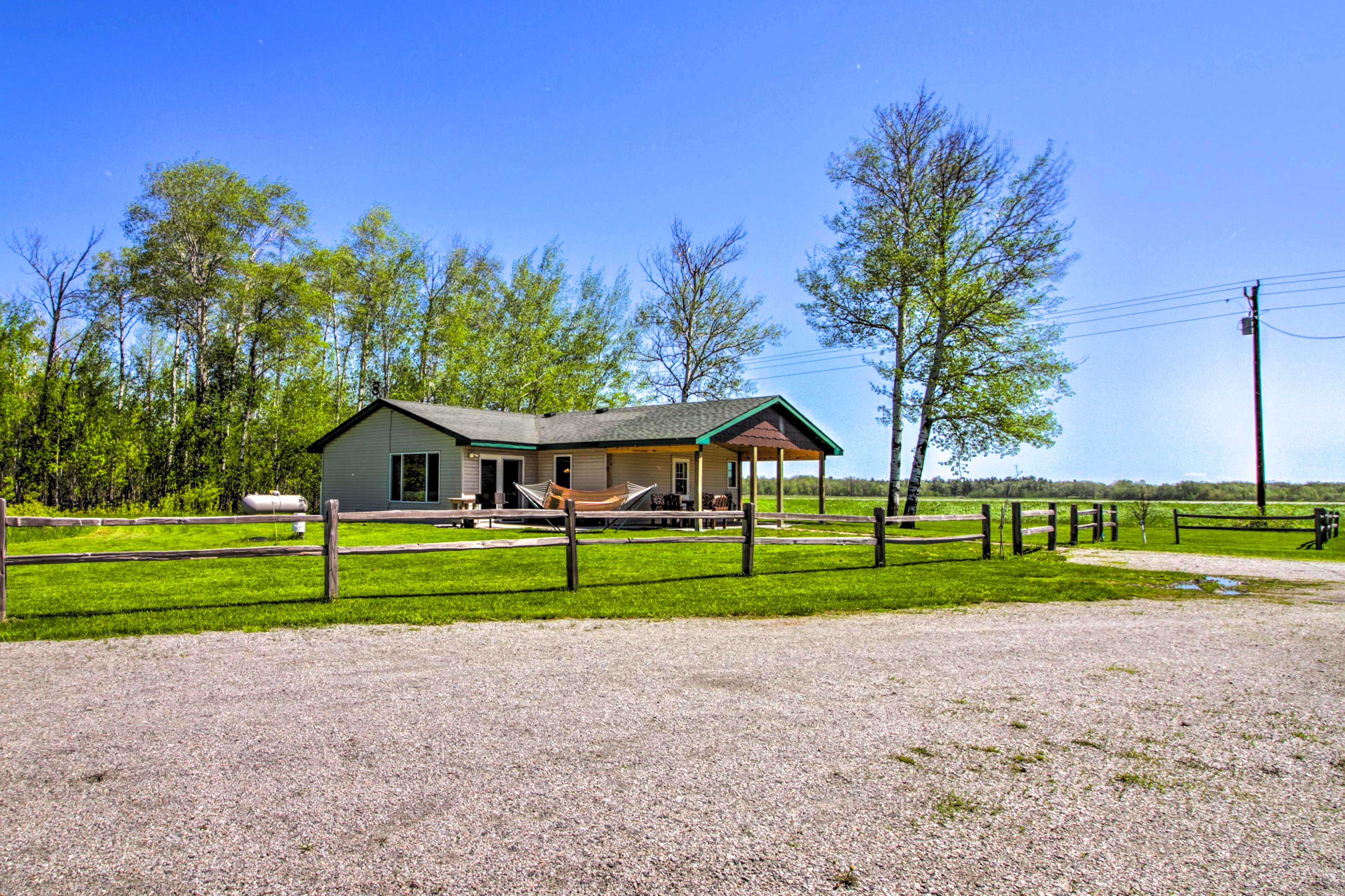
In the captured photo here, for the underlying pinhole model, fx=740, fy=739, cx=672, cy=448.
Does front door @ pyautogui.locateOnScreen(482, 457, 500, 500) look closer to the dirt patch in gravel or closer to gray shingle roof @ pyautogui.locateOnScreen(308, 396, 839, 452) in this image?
gray shingle roof @ pyautogui.locateOnScreen(308, 396, 839, 452)

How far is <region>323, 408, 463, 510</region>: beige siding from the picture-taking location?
21.0 meters

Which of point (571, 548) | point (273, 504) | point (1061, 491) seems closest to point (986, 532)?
point (571, 548)

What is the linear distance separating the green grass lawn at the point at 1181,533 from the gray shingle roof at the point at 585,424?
234 inches

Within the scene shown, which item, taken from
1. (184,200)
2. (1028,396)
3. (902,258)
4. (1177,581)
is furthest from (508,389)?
(1177,581)

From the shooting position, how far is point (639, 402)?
31719mm

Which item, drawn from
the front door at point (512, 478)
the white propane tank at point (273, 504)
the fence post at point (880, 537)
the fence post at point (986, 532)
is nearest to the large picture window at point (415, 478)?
the front door at point (512, 478)

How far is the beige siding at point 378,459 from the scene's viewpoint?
829 inches

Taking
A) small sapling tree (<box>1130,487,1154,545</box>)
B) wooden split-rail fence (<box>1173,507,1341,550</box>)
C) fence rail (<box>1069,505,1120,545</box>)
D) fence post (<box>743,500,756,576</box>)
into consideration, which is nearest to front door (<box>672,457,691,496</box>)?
fence rail (<box>1069,505,1120,545</box>)

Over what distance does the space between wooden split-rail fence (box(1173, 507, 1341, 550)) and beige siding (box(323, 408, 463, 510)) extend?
18.6 metres

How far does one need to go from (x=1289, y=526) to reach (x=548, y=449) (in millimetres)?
21373

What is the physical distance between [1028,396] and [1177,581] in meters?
11.5

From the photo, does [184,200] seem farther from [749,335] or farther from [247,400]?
[749,335]

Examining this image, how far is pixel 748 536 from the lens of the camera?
9.45 m

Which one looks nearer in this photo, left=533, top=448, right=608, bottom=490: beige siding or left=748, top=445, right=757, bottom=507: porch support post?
left=748, top=445, right=757, bottom=507: porch support post
